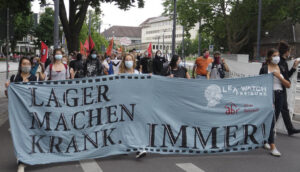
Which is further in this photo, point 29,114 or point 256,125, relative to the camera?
point 256,125

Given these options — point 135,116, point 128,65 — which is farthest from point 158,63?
point 135,116

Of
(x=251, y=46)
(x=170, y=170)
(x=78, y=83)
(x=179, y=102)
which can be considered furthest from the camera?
(x=251, y=46)

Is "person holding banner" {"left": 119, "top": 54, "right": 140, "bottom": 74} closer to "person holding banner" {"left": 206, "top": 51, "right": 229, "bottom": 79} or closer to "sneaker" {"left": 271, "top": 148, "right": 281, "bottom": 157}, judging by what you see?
"sneaker" {"left": 271, "top": 148, "right": 281, "bottom": 157}

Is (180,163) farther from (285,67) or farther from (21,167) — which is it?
(285,67)

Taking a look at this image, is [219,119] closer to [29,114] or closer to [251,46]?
[29,114]

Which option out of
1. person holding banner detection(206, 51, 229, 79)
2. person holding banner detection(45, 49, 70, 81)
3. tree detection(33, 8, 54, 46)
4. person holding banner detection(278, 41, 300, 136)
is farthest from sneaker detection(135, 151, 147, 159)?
tree detection(33, 8, 54, 46)

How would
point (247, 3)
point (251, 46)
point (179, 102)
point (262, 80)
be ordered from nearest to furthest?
1. point (179, 102)
2. point (262, 80)
3. point (247, 3)
4. point (251, 46)

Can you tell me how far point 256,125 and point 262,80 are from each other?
775 millimetres

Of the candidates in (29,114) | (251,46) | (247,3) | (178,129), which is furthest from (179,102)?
(251,46)

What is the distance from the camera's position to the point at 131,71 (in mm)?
6621

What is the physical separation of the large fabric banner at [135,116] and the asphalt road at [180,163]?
12cm

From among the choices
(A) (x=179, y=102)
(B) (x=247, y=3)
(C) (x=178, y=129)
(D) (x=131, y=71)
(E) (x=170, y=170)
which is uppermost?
(B) (x=247, y=3)

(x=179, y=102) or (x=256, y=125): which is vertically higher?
(x=179, y=102)

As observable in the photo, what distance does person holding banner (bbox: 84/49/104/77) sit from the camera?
9953 mm
